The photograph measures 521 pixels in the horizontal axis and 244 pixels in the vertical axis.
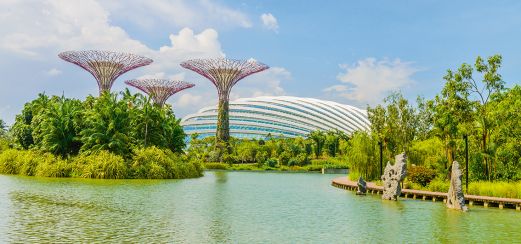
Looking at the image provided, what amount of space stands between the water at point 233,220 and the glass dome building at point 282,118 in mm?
110584

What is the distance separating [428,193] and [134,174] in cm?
2633

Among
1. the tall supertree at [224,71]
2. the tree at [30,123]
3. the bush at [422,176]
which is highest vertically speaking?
the tall supertree at [224,71]

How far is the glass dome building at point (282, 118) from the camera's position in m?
142

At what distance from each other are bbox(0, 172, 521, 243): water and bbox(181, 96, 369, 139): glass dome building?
363 ft

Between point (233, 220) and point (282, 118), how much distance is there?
127 metres

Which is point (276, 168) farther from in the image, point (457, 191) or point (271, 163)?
point (457, 191)

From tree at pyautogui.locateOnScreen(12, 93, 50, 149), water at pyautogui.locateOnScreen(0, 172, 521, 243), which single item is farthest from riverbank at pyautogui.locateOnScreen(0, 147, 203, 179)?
water at pyautogui.locateOnScreen(0, 172, 521, 243)

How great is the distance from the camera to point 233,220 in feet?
65.2

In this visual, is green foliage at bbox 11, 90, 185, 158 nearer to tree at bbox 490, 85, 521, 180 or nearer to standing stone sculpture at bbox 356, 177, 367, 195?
standing stone sculpture at bbox 356, 177, 367, 195

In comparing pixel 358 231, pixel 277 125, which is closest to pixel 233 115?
pixel 277 125

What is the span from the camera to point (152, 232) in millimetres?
16500

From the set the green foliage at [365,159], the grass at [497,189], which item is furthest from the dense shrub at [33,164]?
the grass at [497,189]

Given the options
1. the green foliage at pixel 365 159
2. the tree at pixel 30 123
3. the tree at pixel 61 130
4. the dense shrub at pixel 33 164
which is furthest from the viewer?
the tree at pixel 30 123

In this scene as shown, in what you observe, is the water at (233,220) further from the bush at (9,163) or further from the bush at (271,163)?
the bush at (271,163)
